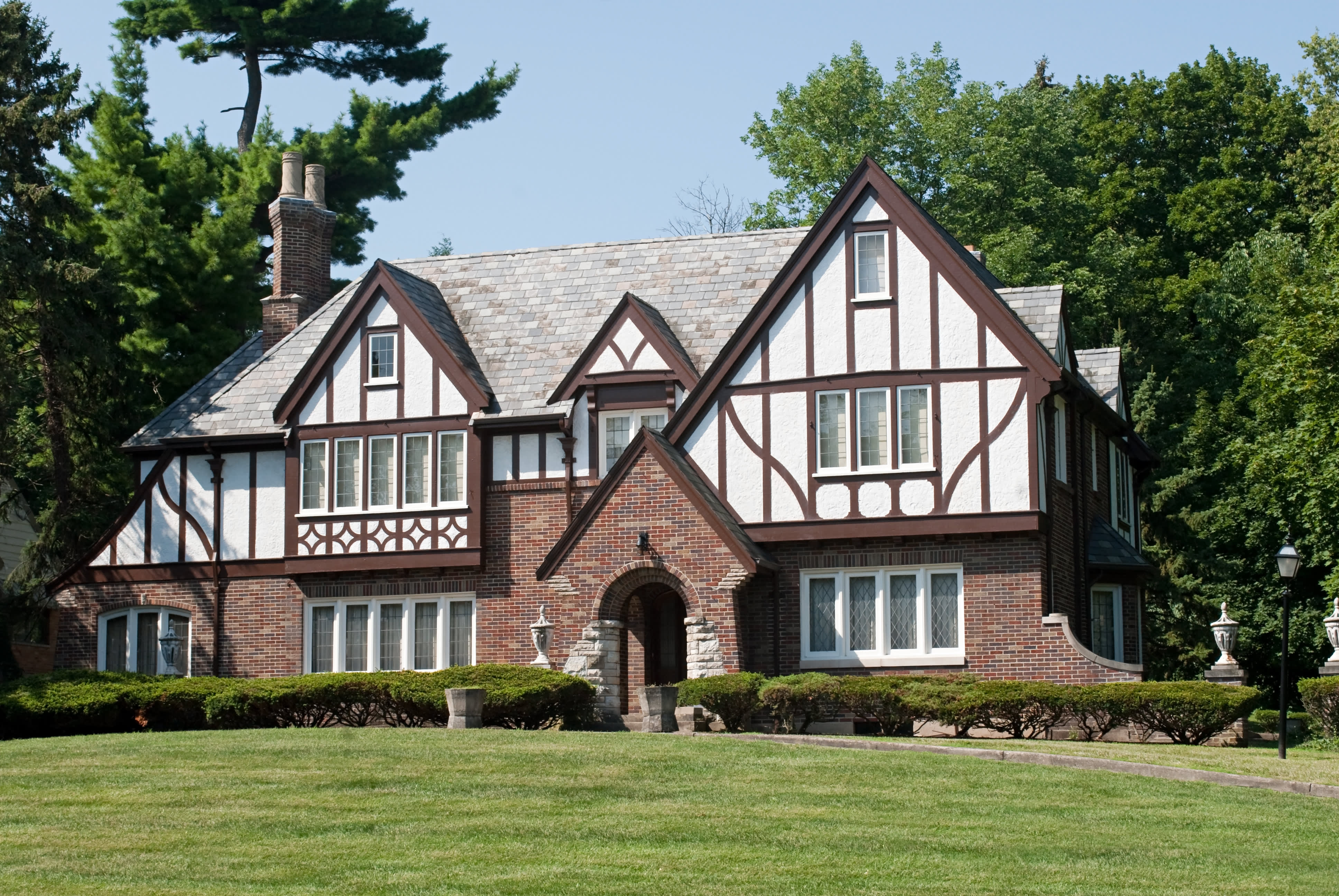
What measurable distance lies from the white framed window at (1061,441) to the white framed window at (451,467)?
10432mm

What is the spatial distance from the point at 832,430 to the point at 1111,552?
6169 millimetres

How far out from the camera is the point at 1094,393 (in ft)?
108

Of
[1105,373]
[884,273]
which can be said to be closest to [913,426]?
[884,273]

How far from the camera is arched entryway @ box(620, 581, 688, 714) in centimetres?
3052

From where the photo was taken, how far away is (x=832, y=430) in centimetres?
2988

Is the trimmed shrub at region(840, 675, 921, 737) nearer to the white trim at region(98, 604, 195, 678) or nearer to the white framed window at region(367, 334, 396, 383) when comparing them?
the white framed window at region(367, 334, 396, 383)

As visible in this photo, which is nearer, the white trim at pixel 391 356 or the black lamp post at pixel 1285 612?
the black lamp post at pixel 1285 612

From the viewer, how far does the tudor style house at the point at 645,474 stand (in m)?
29.1

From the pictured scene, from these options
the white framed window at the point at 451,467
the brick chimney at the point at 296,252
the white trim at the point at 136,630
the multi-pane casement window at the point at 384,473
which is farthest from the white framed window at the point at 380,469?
the brick chimney at the point at 296,252

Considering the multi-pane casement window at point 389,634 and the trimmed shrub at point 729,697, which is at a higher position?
the multi-pane casement window at point 389,634

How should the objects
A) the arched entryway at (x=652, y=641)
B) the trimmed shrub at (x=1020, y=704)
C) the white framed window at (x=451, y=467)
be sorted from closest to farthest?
the trimmed shrub at (x=1020, y=704) → the arched entryway at (x=652, y=641) → the white framed window at (x=451, y=467)

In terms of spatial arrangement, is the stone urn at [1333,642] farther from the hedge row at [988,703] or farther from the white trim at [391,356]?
the white trim at [391,356]

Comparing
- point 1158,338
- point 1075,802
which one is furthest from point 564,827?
point 1158,338

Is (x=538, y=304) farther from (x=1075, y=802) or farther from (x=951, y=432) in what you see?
(x=1075, y=802)
